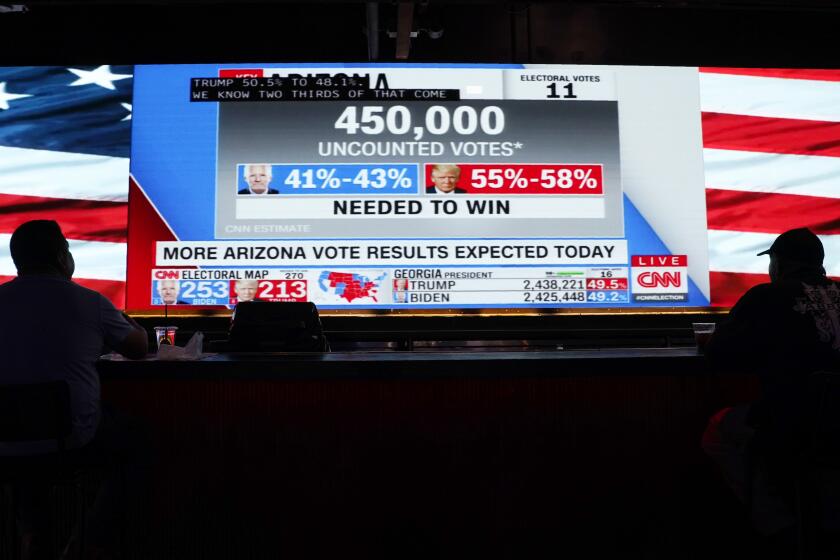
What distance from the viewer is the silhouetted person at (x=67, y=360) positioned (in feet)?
5.71

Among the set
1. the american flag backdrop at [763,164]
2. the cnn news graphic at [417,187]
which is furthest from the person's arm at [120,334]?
the american flag backdrop at [763,164]

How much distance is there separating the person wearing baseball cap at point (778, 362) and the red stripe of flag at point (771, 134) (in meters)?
2.37

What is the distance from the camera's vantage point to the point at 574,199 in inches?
153

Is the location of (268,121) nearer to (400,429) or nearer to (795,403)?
(400,429)

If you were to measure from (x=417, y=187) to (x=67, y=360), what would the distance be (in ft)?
8.17

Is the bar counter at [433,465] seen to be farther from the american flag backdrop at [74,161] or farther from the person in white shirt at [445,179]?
the american flag backdrop at [74,161]

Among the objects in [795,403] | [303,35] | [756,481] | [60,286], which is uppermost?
[303,35]

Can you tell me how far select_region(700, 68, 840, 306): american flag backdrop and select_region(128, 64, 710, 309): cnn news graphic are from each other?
0.40ft

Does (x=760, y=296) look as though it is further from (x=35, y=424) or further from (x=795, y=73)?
(x=795, y=73)

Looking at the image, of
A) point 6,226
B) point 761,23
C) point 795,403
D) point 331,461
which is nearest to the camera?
point 795,403

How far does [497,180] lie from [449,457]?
7.24 feet

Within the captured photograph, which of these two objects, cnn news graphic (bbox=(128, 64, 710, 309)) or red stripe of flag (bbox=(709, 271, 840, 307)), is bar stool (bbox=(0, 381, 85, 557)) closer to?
cnn news graphic (bbox=(128, 64, 710, 309))

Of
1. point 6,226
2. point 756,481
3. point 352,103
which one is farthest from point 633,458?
point 6,226

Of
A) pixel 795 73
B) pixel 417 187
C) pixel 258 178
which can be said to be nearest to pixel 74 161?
pixel 258 178
